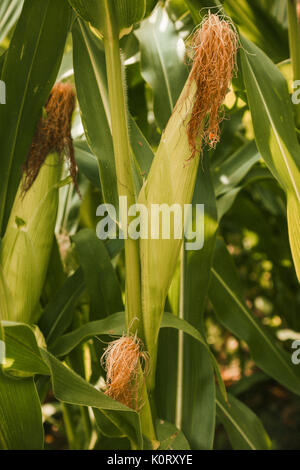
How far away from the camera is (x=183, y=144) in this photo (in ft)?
1.65

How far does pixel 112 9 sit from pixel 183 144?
17 centimetres

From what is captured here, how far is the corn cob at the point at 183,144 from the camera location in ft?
1.60

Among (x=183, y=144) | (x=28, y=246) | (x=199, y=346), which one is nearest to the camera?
(x=183, y=144)

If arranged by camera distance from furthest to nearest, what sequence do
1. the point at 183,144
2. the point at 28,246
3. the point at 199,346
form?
the point at 199,346 < the point at 28,246 < the point at 183,144

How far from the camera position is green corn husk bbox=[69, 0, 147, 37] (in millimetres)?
507

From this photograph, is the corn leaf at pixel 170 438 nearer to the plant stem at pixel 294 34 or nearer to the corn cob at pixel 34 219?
the corn cob at pixel 34 219

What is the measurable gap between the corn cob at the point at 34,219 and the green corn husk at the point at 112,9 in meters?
0.17

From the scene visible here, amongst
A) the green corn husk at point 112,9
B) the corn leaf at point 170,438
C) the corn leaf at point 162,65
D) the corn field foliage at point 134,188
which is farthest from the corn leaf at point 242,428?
the green corn husk at point 112,9

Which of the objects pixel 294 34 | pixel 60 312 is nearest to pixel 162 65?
pixel 294 34

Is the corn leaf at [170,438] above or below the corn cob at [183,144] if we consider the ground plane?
below

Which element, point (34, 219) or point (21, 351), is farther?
point (34, 219)

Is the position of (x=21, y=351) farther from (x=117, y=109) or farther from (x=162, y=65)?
(x=162, y=65)

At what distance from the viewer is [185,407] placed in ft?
2.37

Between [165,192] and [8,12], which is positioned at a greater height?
[8,12]
